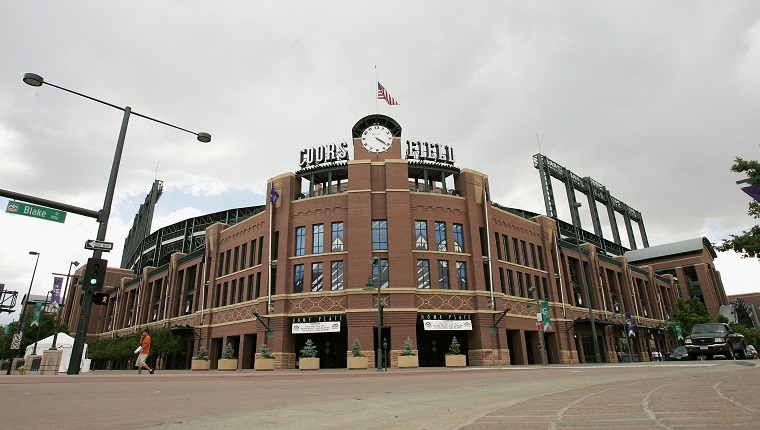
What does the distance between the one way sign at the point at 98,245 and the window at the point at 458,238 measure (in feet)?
95.1

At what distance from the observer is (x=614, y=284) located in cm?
6147

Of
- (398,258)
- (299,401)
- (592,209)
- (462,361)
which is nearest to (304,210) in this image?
(398,258)

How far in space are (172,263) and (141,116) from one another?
140 ft

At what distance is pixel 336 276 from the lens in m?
38.2

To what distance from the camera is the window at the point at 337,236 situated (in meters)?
39.1

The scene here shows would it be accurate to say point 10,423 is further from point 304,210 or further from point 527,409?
point 304,210

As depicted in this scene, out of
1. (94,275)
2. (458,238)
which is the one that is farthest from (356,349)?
(94,275)

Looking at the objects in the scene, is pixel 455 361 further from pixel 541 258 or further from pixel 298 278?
pixel 541 258

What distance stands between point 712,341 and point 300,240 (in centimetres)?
3006

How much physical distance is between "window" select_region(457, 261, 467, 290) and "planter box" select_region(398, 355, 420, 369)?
8584mm

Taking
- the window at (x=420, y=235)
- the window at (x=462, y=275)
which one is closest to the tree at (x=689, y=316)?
the window at (x=462, y=275)

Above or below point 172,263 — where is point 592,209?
above

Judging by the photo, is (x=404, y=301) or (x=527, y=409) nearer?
(x=527, y=409)

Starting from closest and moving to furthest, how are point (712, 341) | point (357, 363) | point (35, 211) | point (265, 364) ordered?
point (35, 211), point (712, 341), point (357, 363), point (265, 364)
